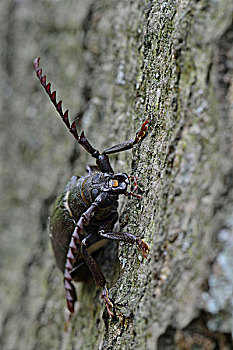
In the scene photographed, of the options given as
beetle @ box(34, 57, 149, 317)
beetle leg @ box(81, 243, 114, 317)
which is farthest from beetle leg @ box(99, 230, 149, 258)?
beetle leg @ box(81, 243, 114, 317)

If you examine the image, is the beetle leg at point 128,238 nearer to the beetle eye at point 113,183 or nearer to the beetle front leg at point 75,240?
the beetle front leg at point 75,240

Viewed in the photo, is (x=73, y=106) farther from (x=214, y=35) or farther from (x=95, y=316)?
(x=214, y=35)

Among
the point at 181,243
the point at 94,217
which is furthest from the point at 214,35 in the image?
the point at 94,217

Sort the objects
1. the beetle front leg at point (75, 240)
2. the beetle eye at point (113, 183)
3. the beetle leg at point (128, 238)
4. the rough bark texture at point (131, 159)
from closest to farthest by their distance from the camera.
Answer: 1. the rough bark texture at point (131, 159)
2. the beetle leg at point (128, 238)
3. the beetle front leg at point (75, 240)
4. the beetle eye at point (113, 183)

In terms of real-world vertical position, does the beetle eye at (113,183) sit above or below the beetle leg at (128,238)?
above

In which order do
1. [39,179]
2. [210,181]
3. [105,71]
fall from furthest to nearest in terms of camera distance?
[39,179]
[105,71]
[210,181]

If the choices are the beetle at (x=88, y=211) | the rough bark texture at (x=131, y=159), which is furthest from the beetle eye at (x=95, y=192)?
the rough bark texture at (x=131, y=159)

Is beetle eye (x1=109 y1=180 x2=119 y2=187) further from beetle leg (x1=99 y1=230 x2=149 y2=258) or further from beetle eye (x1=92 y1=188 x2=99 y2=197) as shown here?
beetle leg (x1=99 y1=230 x2=149 y2=258)
